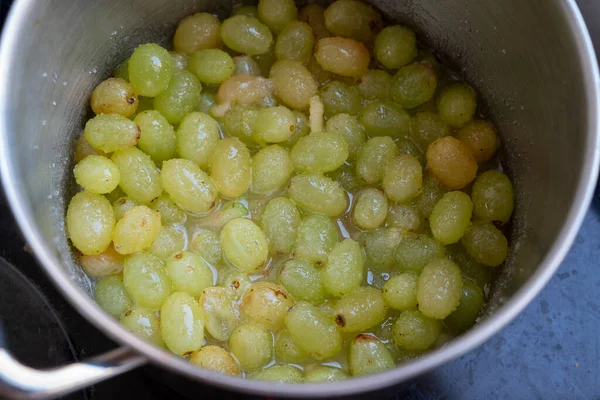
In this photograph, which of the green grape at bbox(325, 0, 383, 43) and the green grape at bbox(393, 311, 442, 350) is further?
the green grape at bbox(325, 0, 383, 43)

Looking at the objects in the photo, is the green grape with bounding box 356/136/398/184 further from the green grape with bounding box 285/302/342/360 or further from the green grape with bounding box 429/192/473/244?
the green grape with bounding box 285/302/342/360

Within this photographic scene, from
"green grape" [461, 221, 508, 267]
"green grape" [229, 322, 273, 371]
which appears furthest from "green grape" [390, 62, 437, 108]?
"green grape" [229, 322, 273, 371]

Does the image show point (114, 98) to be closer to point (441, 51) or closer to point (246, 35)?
point (246, 35)

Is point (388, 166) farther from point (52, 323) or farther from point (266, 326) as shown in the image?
point (52, 323)

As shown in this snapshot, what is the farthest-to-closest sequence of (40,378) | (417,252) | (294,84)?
(294,84), (417,252), (40,378)

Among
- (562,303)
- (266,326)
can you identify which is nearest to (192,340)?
(266,326)

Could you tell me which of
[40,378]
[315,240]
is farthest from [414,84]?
[40,378]

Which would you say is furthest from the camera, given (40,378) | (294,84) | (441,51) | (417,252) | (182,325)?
(441,51)
